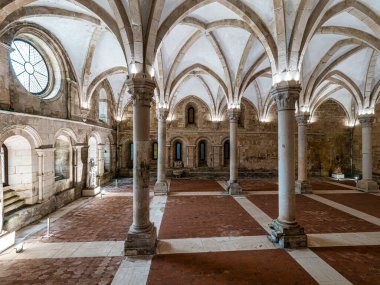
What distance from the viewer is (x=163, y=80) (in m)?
11.0

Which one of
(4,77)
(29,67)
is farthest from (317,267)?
(29,67)

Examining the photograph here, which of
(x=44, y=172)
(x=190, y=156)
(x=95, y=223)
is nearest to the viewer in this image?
(x=95, y=223)

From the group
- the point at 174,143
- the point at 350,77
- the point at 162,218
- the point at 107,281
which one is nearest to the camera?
the point at 107,281

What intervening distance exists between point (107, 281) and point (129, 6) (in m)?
6.00

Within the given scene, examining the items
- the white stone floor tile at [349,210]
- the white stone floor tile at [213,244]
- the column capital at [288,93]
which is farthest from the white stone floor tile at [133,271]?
the white stone floor tile at [349,210]

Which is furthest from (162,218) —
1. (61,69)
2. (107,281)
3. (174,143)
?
(174,143)

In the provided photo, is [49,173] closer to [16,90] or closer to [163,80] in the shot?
[16,90]

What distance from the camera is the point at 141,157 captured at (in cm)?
536

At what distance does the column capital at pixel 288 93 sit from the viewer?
5.78 meters

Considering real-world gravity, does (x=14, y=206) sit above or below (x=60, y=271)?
above

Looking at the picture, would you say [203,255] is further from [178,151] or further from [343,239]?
[178,151]

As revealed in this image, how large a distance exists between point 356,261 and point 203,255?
3503mm

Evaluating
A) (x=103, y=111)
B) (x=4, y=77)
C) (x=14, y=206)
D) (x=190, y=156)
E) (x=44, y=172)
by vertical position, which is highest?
(x=103, y=111)

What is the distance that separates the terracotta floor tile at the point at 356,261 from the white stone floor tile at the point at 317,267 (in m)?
0.14
